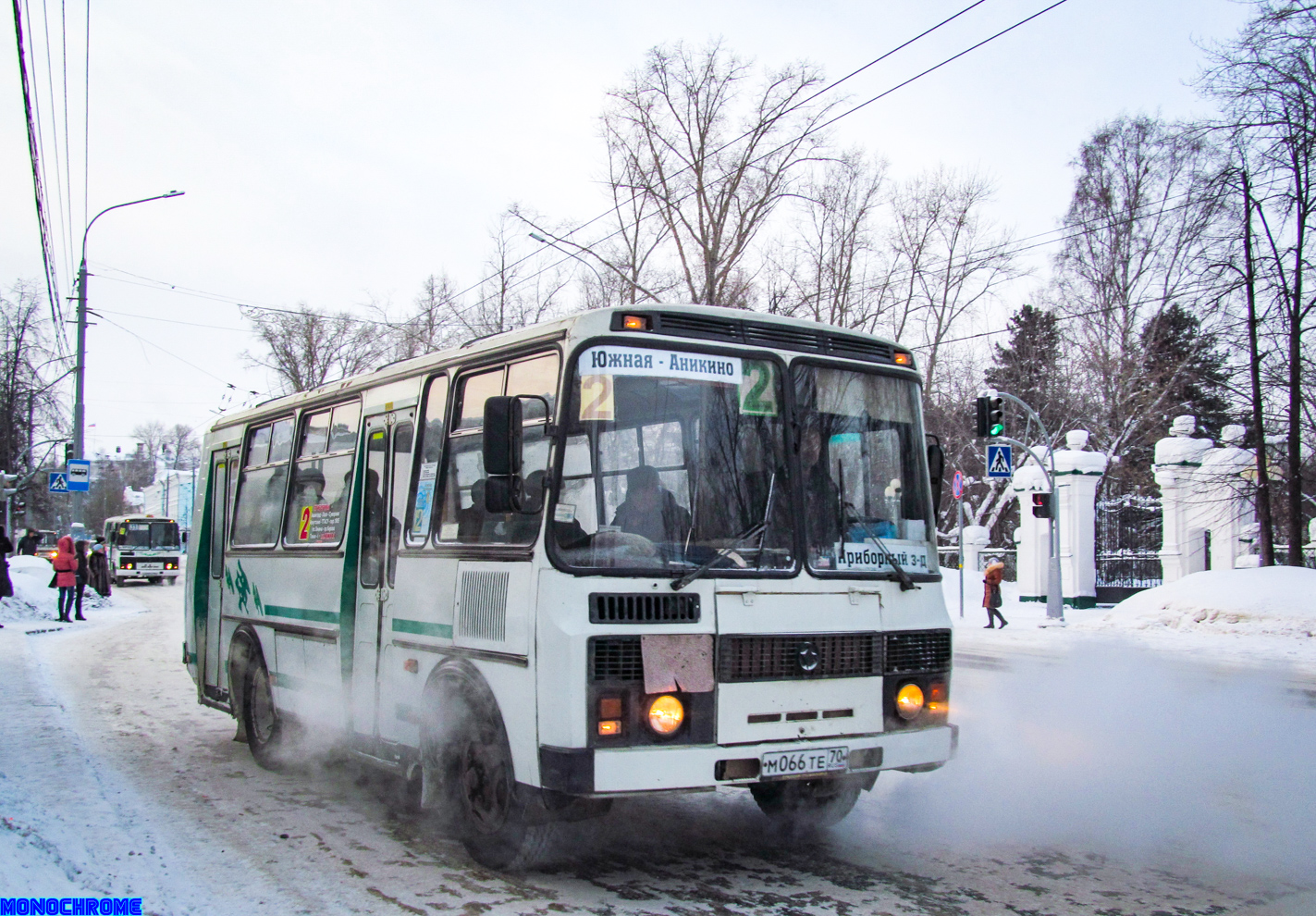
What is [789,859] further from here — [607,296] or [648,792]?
[607,296]

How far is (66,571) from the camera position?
24.4 m

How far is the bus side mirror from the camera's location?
21.5 ft

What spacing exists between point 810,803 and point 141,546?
46663 mm

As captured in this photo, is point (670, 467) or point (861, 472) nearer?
point (670, 467)

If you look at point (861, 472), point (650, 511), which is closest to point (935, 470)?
point (861, 472)

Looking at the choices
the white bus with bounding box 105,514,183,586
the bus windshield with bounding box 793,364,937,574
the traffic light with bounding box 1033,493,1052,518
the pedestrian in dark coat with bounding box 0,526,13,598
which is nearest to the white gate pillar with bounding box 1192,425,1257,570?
the traffic light with bounding box 1033,493,1052,518

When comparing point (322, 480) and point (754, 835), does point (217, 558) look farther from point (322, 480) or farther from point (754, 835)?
point (754, 835)

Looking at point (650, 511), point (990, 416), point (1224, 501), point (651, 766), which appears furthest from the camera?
point (1224, 501)

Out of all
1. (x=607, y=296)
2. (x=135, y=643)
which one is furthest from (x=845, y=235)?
(x=135, y=643)

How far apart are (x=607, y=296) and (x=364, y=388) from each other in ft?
115

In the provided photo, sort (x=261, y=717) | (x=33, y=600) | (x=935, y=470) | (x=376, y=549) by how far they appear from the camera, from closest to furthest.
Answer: (x=935, y=470) < (x=376, y=549) < (x=261, y=717) < (x=33, y=600)

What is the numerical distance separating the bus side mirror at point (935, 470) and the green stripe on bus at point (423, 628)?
2764 millimetres

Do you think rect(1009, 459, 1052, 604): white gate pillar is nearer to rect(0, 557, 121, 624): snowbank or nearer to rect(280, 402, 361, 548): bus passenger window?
rect(0, 557, 121, 624): snowbank

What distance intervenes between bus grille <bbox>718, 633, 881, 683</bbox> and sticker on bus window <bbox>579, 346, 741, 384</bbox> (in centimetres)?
128
